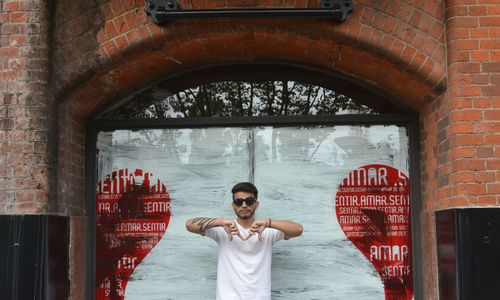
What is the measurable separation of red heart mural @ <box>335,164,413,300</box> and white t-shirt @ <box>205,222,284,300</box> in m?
1.01

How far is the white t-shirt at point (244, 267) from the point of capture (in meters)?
4.91

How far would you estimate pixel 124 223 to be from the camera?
5.89 metres

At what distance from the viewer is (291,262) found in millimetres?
5758

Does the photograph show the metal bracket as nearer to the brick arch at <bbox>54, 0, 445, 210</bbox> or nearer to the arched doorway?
the brick arch at <bbox>54, 0, 445, 210</bbox>

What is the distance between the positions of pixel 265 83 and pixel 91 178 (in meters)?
1.88

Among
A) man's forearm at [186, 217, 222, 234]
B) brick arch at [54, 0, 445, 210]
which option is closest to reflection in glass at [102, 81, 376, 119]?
brick arch at [54, 0, 445, 210]

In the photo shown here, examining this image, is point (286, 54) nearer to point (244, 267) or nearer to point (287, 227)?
point (287, 227)

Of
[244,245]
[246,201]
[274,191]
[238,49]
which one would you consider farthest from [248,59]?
[244,245]

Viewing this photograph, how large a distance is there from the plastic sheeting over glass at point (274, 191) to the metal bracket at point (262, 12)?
1.23 meters

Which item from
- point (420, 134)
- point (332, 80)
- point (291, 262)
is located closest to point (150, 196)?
point (291, 262)

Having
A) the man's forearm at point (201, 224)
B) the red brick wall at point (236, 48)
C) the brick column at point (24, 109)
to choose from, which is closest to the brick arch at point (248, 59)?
the red brick wall at point (236, 48)

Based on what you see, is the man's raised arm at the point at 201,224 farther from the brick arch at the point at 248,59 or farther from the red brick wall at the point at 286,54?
the brick arch at the point at 248,59

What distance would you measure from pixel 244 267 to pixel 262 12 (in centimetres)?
205

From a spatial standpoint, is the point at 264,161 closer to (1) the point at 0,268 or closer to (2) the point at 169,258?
(2) the point at 169,258
